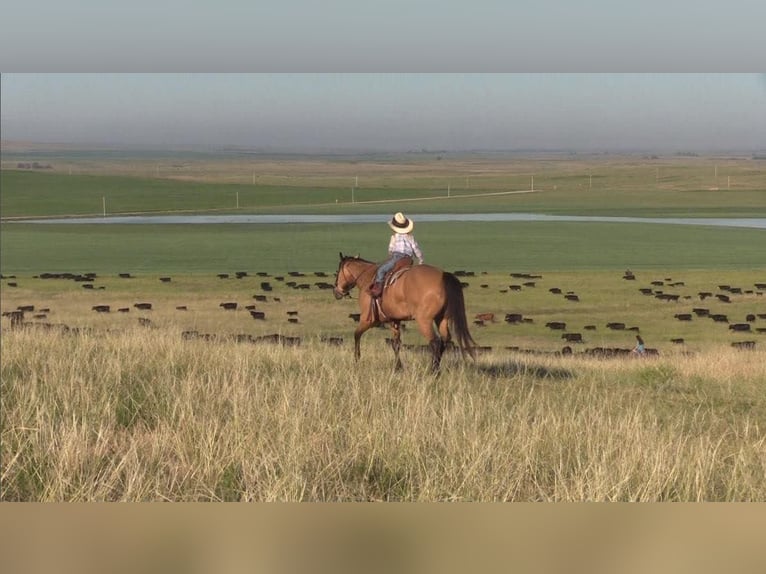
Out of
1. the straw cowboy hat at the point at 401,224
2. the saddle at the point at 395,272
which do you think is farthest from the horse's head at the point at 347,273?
the straw cowboy hat at the point at 401,224

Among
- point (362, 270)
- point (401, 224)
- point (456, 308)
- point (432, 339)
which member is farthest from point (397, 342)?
point (401, 224)

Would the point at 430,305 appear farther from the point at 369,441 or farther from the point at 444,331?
the point at 369,441

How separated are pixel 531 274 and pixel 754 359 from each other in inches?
137

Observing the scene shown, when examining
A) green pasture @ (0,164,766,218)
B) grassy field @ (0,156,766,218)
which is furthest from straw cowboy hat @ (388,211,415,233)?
green pasture @ (0,164,766,218)

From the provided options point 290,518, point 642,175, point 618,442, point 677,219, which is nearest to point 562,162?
point 642,175

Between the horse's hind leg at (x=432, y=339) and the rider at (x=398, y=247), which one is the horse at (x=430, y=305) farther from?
the rider at (x=398, y=247)

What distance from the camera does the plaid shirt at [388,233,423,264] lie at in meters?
8.55

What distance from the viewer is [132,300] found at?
1666cm

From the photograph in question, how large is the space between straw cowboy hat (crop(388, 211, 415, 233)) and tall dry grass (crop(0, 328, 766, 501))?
1298 millimetres

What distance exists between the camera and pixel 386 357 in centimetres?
1004

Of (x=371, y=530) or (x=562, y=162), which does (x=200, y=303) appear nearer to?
(x=562, y=162)

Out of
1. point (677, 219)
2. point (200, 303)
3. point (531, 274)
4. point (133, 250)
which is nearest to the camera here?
point (677, 219)

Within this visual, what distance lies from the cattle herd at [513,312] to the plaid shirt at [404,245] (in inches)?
45.4

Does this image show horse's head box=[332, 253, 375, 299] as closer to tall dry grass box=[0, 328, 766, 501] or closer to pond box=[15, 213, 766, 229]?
pond box=[15, 213, 766, 229]
